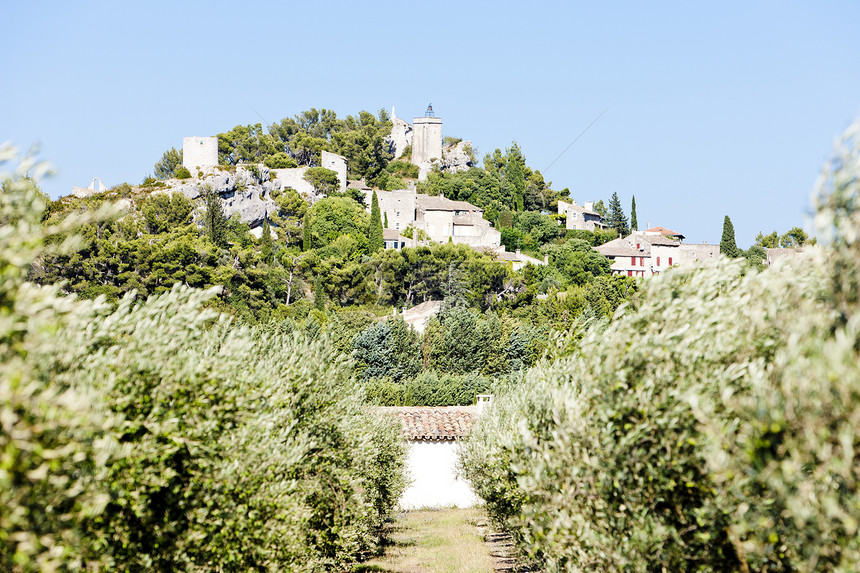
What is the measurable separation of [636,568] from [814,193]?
425 centimetres

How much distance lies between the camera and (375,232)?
362 ft

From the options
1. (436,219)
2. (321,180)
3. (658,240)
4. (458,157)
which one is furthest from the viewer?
(458,157)

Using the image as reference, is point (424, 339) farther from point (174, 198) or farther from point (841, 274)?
point (841, 274)

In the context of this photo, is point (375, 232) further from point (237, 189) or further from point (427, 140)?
point (427, 140)

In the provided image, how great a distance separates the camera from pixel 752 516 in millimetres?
7230

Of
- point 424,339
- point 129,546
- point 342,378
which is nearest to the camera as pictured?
point 129,546

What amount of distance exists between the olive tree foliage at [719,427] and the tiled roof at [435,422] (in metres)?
25.1

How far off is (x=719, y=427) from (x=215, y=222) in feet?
306

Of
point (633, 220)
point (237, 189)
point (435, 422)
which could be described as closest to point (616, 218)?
point (633, 220)

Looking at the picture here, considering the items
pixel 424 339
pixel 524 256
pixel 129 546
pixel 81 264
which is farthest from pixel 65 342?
pixel 524 256

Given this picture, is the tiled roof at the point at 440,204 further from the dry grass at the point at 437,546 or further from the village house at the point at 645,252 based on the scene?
the dry grass at the point at 437,546

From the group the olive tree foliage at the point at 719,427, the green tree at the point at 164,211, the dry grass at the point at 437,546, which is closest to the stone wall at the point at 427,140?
the green tree at the point at 164,211

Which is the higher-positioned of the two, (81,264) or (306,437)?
(81,264)

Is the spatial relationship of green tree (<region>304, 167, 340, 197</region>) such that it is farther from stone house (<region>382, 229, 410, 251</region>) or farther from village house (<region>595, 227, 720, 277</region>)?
village house (<region>595, 227, 720, 277</region>)
